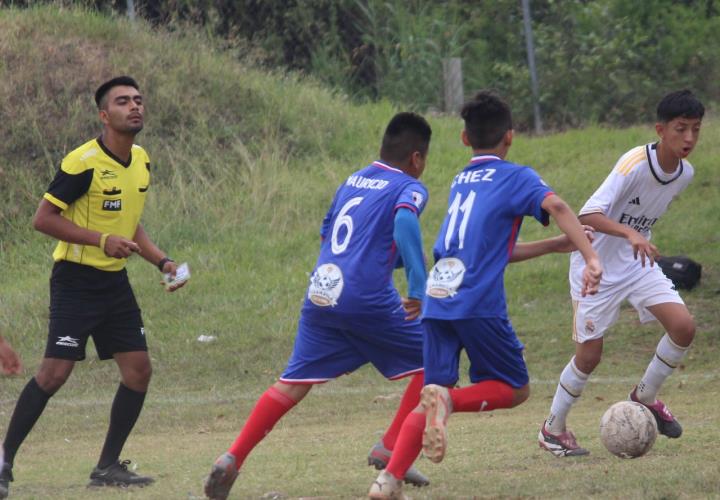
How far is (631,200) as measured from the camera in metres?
7.87

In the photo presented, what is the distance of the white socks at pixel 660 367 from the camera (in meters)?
7.94

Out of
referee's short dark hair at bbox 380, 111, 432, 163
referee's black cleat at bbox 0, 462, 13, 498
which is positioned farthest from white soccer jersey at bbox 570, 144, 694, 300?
referee's black cleat at bbox 0, 462, 13, 498

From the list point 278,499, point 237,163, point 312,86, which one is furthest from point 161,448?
point 312,86

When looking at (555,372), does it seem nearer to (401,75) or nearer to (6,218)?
(6,218)

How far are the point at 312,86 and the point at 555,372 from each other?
8585mm

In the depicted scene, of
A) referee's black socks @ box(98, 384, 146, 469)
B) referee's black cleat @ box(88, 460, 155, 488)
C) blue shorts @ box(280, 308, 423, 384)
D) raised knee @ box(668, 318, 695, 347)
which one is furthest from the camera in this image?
raised knee @ box(668, 318, 695, 347)

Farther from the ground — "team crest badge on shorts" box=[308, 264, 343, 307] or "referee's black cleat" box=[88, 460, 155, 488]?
"team crest badge on shorts" box=[308, 264, 343, 307]

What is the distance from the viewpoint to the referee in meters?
7.38

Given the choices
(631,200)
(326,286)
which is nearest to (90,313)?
(326,286)

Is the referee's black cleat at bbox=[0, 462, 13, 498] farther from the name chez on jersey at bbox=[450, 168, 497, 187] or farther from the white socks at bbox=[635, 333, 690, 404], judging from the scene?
the white socks at bbox=[635, 333, 690, 404]

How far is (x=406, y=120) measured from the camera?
6.90 m

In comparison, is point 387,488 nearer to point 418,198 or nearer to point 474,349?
point 474,349

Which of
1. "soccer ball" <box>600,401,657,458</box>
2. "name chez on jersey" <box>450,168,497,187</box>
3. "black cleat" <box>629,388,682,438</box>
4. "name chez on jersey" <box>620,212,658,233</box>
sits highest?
"name chez on jersey" <box>450,168,497,187</box>

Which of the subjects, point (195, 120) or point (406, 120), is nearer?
point (406, 120)
